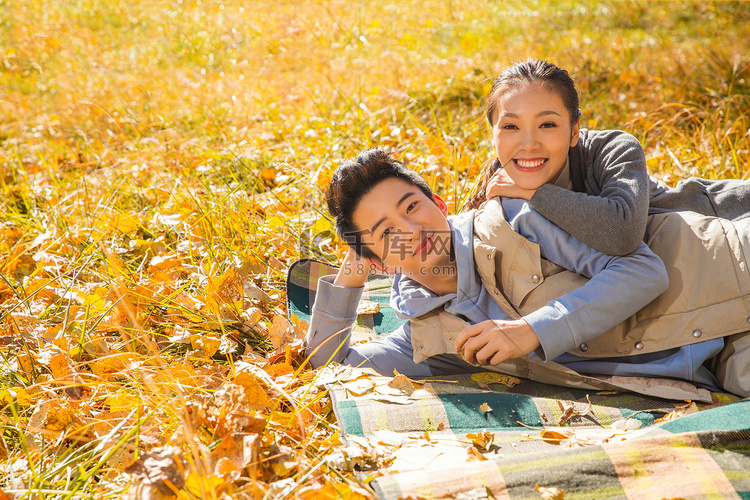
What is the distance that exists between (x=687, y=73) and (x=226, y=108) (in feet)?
14.3

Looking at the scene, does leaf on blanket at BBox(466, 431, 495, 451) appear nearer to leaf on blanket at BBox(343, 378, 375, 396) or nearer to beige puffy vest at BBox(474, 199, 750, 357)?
leaf on blanket at BBox(343, 378, 375, 396)

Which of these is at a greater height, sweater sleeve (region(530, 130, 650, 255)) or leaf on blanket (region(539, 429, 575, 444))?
sweater sleeve (region(530, 130, 650, 255))

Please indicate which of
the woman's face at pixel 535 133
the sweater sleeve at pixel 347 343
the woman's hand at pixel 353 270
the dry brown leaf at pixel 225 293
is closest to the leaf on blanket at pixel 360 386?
the sweater sleeve at pixel 347 343

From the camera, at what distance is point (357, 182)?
230 centimetres

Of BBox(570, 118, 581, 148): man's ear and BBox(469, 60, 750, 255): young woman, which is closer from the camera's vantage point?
BBox(469, 60, 750, 255): young woman

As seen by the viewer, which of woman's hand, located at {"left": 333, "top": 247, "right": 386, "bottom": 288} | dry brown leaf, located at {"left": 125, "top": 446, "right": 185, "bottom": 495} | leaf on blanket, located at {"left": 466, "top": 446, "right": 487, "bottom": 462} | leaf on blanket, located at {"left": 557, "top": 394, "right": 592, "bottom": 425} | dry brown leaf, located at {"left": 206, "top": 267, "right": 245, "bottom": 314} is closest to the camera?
dry brown leaf, located at {"left": 125, "top": 446, "right": 185, "bottom": 495}

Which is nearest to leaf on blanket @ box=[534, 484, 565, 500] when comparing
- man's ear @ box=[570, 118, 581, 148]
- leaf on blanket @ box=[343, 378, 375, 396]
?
leaf on blanket @ box=[343, 378, 375, 396]

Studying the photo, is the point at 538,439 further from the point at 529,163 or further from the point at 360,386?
the point at 529,163

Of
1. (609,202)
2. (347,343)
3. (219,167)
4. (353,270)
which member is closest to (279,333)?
(347,343)

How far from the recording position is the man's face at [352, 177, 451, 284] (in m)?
2.18

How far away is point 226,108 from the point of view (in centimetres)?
570

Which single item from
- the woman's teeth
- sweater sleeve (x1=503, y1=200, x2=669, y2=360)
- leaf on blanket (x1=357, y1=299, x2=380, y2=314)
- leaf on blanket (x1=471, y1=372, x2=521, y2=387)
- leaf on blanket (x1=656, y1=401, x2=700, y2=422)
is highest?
the woman's teeth

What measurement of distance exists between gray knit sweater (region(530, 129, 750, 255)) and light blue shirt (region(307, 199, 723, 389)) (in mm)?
76

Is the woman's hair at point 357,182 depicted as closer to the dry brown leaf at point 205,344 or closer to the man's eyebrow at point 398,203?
the man's eyebrow at point 398,203
